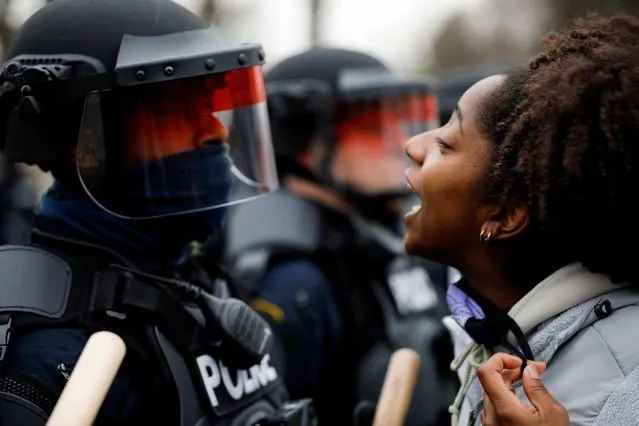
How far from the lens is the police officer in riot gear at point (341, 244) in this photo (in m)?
3.42

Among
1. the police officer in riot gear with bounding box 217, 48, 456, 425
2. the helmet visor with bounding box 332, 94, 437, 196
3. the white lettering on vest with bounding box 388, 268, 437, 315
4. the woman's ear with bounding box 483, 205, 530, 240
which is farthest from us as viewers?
the helmet visor with bounding box 332, 94, 437, 196

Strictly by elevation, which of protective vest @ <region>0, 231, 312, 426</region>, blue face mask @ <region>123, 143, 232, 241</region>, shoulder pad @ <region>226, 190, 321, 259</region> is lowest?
shoulder pad @ <region>226, 190, 321, 259</region>

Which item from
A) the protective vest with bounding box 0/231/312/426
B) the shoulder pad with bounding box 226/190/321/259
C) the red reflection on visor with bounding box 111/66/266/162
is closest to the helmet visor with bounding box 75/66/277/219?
the red reflection on visor with bounding box 111/66/266/162

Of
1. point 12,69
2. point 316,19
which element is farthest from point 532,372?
point 316,19

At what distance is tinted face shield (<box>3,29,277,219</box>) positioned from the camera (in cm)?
203

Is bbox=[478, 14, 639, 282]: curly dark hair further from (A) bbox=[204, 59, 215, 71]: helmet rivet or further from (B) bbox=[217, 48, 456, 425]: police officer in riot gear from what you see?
(B) bbox=[217, 48, 456, 425]: police officer in riot gear

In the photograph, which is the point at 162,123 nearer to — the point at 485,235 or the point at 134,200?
the point at 134,200

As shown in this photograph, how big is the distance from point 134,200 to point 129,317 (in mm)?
295

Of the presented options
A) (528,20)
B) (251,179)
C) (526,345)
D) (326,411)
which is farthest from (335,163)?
(528,20)

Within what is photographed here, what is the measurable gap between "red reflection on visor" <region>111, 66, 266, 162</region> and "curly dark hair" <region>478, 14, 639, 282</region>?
0.74m

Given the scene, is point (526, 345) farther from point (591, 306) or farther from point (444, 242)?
point (444, 242)

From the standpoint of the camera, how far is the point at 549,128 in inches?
63.5

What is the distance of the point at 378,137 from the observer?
425cm

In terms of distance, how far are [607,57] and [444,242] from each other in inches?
20.6
